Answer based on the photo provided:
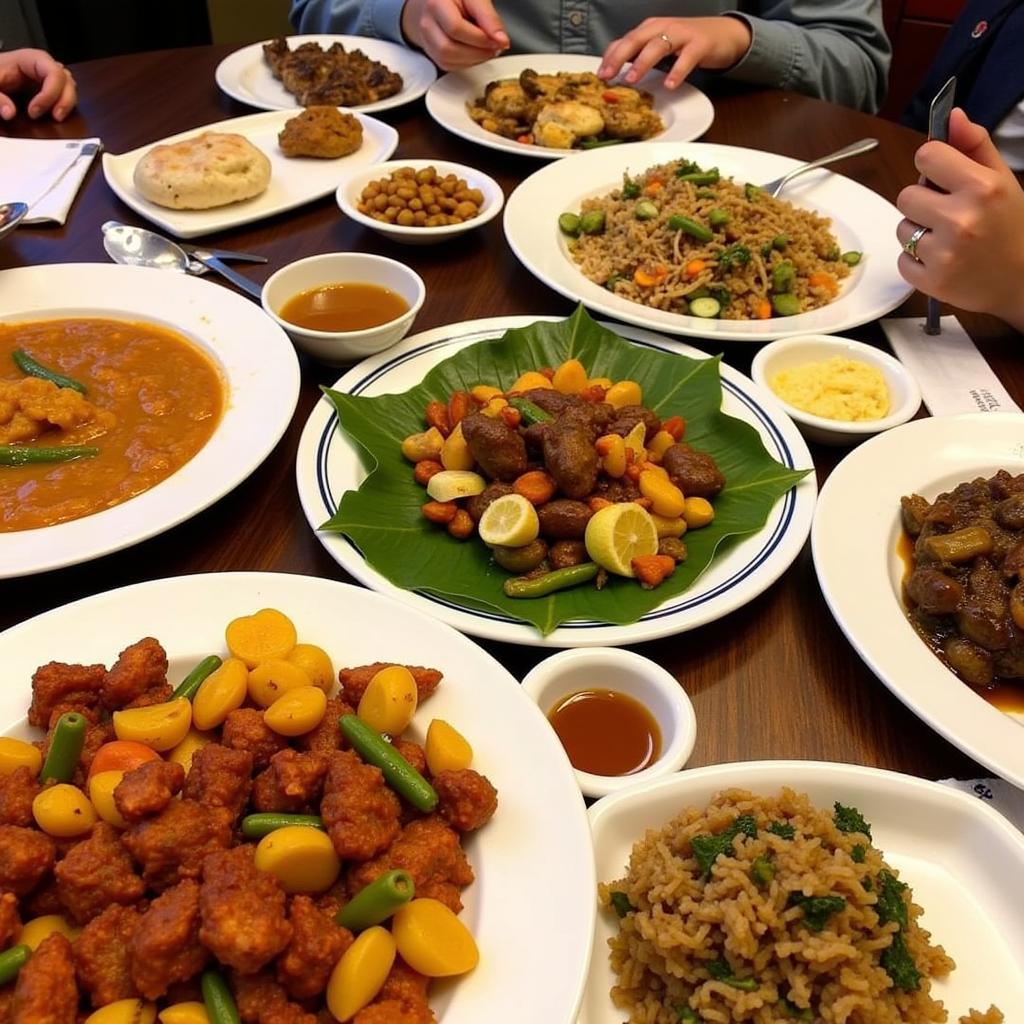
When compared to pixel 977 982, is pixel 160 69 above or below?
above

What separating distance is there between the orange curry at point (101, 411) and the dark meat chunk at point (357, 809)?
110 centimetres

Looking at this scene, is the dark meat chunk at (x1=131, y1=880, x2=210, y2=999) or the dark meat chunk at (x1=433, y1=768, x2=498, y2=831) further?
the dark meat chunk at (x1=433, y1=768, x2=498, y2=831)

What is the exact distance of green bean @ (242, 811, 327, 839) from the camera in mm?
1354

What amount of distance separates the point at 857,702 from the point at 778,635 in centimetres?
24

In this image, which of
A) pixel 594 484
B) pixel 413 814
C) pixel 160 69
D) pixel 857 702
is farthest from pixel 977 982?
pixel 160 69

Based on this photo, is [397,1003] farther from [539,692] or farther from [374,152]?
[374,152]

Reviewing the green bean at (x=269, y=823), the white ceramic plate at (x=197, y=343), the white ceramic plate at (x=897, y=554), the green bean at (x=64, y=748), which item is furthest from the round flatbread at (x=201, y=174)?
the green bean at (x=269, y=823)

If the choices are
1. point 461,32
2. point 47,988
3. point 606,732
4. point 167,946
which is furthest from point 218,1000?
point 461,32

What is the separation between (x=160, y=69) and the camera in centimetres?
468

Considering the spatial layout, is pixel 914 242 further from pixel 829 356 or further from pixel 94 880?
pixel 94 880

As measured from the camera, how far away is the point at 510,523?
201cm

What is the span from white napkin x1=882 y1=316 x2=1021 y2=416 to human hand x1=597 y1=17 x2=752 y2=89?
2.02m

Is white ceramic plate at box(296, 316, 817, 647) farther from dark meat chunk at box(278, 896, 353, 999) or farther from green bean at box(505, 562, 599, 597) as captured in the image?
dark meat chunk at box(278, 896, 353, 999)

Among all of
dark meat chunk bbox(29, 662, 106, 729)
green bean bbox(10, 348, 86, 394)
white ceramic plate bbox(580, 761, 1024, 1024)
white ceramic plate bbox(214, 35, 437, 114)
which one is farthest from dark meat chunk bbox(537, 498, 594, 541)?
white ceramic plate bbox(214, 35, 437, 114)
